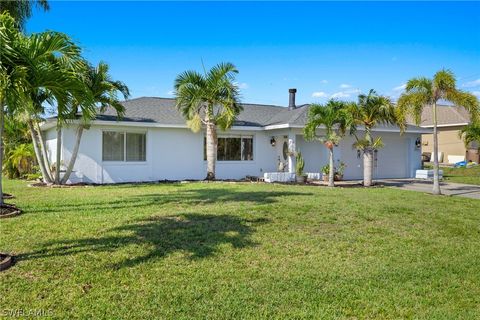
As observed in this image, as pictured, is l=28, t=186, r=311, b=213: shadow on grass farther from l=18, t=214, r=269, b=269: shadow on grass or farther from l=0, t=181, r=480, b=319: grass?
l=18, t=214, r=269, b=269: shadow on grass

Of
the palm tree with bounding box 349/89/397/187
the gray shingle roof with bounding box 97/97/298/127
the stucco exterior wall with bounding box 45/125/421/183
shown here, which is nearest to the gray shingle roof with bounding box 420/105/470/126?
the stucco exterior wall with bounding box 45/125/421/183

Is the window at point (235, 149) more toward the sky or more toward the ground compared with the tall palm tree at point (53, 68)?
more toward the ground

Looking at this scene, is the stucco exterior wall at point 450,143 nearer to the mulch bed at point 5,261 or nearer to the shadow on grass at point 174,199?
the shadow on grass at point 174,199

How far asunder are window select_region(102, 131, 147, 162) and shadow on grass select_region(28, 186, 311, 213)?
201 inches

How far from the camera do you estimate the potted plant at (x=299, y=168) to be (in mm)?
18703

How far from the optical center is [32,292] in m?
4.73

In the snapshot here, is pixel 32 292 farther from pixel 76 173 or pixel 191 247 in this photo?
pixel 76 173

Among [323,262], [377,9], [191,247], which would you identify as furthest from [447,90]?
[191,247]

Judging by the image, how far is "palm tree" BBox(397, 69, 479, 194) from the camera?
15344 millimetres

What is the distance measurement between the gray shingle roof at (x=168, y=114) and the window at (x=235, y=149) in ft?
3.14

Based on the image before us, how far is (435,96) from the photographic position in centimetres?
1567

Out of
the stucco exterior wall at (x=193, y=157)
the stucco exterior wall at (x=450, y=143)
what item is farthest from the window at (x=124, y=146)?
the stucco exterior wall at (x=450, y=143)

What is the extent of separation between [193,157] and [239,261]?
1430 centimetres

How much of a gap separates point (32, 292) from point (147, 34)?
15294 millimetres
